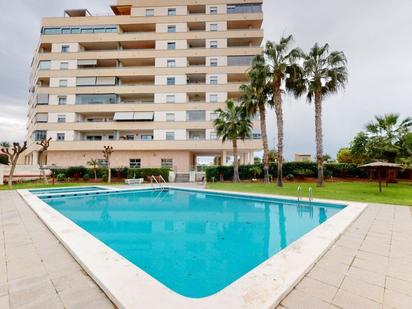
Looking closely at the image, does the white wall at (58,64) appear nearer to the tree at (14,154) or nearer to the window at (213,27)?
the tree at (14,154)

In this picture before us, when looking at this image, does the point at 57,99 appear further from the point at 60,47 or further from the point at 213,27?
the point at 213,27

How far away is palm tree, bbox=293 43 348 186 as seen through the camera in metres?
17.2

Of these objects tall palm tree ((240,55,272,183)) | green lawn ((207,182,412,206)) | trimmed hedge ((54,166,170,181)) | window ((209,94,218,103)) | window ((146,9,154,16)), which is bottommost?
green lawn ((207,182,412,206))

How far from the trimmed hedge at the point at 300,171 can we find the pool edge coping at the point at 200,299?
20.5 meters

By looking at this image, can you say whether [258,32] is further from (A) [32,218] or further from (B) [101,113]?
(A) [32,218]

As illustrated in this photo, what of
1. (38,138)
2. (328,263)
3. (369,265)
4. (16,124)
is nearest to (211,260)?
(328,263)

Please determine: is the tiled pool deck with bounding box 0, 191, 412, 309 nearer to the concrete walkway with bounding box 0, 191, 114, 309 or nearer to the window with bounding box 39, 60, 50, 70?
the concrete walkway with bounding box 0, 191, 114, 309

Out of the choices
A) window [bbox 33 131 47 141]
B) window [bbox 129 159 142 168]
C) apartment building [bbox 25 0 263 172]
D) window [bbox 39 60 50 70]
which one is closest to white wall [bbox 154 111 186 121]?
apartment building [bbox 25 0 263 172]

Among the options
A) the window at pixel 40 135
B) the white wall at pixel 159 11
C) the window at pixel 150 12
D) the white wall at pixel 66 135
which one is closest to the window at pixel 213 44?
the white wall at pixel 159 11

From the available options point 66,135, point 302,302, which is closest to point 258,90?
point 302,302

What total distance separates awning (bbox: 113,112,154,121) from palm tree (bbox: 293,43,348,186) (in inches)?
788

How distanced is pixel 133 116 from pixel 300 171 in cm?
2316

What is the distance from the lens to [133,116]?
1202 inches

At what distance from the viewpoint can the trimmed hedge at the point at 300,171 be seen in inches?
951
